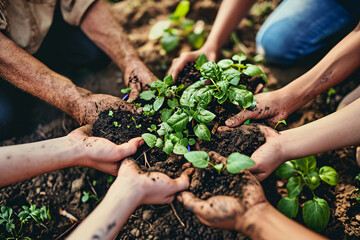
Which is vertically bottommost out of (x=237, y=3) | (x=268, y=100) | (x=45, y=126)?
(x=45, y=126)

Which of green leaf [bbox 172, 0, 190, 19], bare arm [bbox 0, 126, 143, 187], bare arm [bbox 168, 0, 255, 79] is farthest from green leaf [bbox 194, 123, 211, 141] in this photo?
green leaf [bbox 172, 0, 190, 19]

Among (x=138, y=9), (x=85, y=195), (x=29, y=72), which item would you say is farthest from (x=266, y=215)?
(x=138, y=9)

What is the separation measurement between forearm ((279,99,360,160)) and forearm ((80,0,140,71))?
5.33 feet

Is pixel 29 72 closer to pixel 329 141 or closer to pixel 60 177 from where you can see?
pixel 60 177

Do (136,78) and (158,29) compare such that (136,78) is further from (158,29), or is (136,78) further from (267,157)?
(267,157)

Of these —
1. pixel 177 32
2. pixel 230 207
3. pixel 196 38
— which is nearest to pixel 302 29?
pixel 196 38

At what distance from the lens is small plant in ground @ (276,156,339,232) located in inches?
65.4

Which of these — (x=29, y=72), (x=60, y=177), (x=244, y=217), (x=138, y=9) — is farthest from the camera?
(x=138, y=9)

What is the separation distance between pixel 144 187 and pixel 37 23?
1992 millimetres

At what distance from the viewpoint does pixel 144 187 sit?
143 centimetres

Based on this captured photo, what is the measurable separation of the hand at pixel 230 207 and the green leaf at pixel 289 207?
1.44ft

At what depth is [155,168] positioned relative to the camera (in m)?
1.60

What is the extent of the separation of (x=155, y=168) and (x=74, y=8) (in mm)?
1835

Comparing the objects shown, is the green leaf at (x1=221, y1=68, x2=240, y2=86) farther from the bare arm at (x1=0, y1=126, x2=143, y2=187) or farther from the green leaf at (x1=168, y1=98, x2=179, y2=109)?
the bare arm at (x1=0, y1=126, x2=143, y2=187)
